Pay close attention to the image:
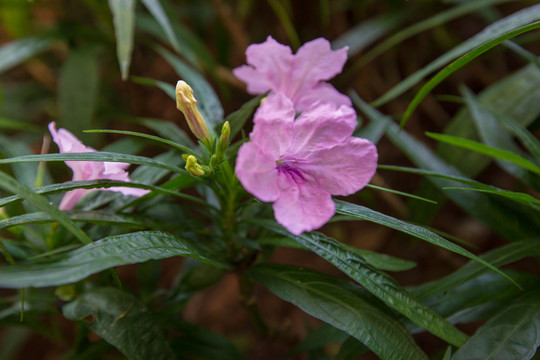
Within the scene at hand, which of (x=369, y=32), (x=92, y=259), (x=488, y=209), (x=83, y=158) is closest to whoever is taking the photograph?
(x=92, y=259)

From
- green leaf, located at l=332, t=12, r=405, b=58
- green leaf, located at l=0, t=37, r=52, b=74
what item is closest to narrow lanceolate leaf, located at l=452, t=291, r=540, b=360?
green leaf, located at l=332, t=12, r=405, b=58

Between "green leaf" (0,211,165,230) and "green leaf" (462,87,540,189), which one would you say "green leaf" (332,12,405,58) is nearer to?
"green leaf" (462,87,540,189)

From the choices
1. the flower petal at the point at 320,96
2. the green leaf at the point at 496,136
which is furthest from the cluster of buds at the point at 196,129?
the green leaf at the point at 496,136

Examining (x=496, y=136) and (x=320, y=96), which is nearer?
(x=320, y=96)

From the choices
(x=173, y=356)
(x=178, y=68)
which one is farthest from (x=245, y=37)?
(x=173, y=356)

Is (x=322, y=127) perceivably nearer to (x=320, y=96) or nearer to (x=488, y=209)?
(x=320, y=96)

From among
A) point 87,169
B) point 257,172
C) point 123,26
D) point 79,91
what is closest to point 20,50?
point 79,91

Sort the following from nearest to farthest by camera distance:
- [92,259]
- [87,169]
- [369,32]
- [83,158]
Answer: [92,259]
[83,158]
[87,169]
[369,32]

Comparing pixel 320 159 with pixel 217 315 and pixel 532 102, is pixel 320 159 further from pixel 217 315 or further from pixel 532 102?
pixel 217 315

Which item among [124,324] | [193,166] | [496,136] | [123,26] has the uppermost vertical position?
[123,26]
